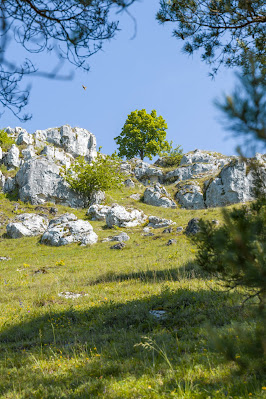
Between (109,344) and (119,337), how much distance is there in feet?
1.26

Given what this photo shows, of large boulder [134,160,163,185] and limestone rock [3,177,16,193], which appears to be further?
large boulder [134,160,163,185]

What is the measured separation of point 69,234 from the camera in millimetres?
23188

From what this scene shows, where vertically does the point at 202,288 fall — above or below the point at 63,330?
above

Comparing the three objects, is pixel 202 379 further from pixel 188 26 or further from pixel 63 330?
pixel 188 26

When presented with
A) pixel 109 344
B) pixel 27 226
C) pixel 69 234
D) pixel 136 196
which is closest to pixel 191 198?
pixel 136 196

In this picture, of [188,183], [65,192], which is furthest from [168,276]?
[188,183]

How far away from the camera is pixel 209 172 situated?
148ft

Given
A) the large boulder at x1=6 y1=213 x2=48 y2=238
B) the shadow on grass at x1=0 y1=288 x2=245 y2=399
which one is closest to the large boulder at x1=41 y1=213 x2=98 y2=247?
the large boulder at x1=6 y1=213 x2=48 y2=238

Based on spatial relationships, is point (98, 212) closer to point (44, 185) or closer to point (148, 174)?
point (44, 185)

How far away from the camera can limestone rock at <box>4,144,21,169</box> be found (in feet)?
133

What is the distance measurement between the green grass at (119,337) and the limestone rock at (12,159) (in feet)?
102

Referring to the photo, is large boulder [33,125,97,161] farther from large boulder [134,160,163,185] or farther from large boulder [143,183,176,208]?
large boulder [143,183,176,208]

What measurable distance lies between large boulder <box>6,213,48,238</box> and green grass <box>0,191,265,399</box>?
43.9 ft

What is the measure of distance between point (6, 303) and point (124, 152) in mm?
51838
